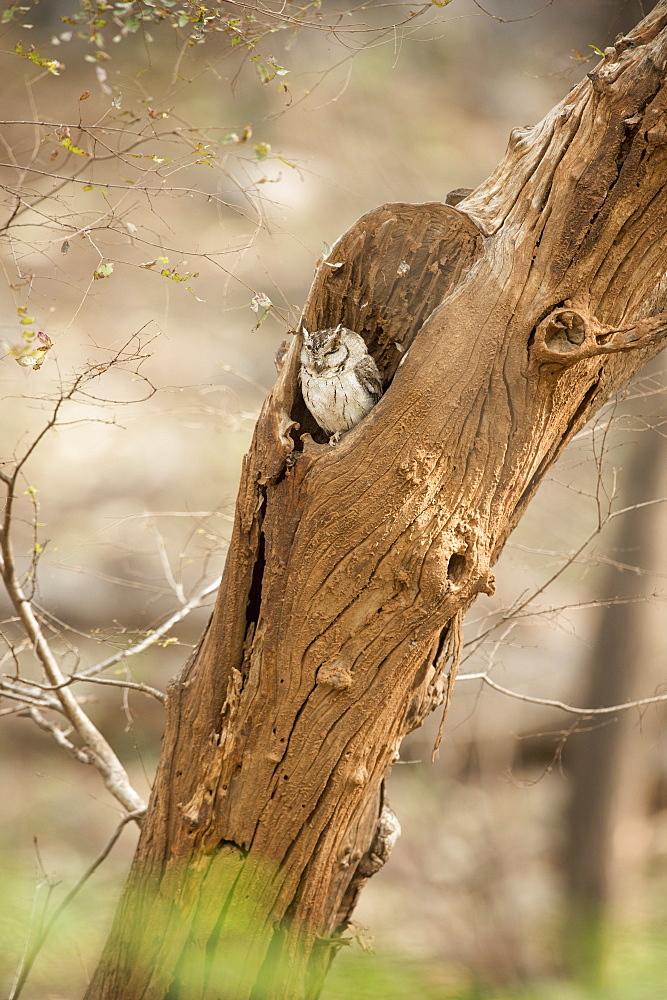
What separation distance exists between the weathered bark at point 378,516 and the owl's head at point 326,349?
0.22ft

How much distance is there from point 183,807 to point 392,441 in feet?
3.57

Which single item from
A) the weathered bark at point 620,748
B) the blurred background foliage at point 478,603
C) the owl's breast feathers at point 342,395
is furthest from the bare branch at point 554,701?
the weathered bark at point 620,748

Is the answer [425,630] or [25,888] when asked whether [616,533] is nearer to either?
[425,630]

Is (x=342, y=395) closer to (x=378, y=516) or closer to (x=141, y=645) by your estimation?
(x=378, y=516)

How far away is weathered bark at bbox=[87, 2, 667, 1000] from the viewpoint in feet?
5.16

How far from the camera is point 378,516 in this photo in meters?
1.61

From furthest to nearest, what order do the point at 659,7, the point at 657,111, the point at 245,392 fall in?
Result: the point at 245,392 → the point at 659,7 → the point at 657,111

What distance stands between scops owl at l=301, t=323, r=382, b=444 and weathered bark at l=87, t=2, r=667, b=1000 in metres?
0.06

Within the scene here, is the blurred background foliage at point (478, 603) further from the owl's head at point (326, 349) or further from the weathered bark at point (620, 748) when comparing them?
the owl's head at point (326, 349)

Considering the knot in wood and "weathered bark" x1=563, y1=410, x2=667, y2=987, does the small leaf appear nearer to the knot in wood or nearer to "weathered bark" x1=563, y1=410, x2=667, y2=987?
the knot in wood

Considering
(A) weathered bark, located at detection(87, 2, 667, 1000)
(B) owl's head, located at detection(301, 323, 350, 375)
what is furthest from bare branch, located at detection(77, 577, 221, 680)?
(B) owl's head, located at detection(301, 323, 350, 375)

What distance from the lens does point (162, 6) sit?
1.74 metres

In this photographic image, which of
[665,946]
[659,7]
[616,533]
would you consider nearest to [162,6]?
[659,7]

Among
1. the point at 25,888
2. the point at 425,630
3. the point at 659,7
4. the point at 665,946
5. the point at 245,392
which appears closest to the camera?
the point at 665,946
